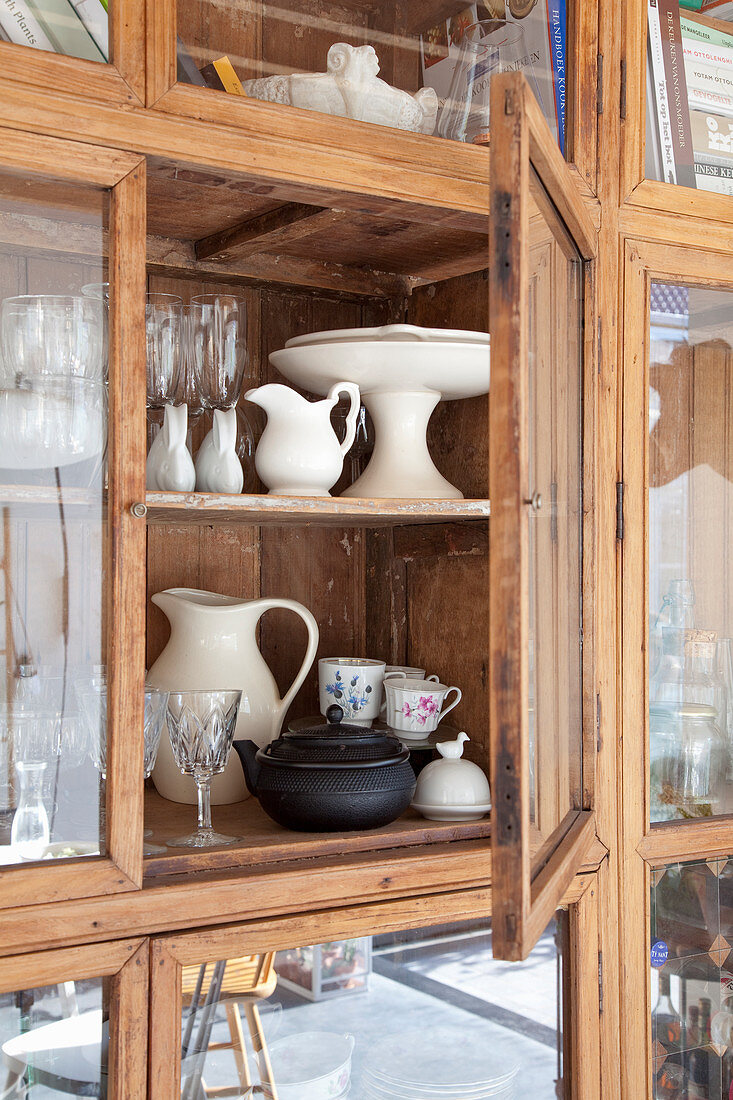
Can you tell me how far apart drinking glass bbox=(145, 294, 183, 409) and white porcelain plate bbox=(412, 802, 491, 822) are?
0.61 m

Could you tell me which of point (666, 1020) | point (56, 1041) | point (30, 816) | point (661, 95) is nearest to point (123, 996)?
point (56, 1041)

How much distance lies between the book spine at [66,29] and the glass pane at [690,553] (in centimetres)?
78

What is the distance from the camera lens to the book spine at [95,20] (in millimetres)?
1062

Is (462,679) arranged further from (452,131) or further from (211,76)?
(211,76)

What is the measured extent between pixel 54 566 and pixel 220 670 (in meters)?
0.40

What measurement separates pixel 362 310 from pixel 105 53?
2.27 feet

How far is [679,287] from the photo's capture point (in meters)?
1.45

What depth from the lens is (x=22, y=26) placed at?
3.41 feet

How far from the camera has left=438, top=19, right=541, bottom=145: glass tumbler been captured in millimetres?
1297

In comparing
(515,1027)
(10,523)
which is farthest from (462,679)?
(10,523)

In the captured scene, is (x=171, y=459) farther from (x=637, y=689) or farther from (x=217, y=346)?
(x=637, y=689)

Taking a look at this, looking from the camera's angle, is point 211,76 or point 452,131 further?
point 452,131

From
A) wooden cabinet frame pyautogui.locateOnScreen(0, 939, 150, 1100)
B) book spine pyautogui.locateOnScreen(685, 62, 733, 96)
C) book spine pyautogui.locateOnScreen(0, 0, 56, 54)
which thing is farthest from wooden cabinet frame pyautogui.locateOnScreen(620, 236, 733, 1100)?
book spine pyautogui.locateOnScreen(0, 0, 56, 54)

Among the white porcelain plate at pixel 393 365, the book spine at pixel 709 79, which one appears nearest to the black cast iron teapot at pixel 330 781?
the white porcelain plate at pixel 393 365
